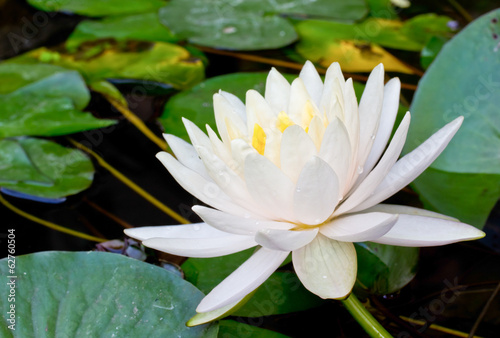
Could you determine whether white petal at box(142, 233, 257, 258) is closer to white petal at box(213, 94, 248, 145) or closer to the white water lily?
the white water lily

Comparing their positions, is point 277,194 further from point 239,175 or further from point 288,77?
point 288,77

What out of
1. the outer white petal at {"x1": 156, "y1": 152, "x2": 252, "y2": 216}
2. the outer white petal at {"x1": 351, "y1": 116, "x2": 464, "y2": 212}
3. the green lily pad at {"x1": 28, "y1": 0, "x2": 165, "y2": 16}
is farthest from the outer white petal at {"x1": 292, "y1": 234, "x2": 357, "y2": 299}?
the green lily pad at {"x1": 28, "y1": 0, "x2": 165, "y2": 16}

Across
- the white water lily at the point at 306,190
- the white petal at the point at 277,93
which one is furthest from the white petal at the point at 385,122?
the white petal at the point at 277,93

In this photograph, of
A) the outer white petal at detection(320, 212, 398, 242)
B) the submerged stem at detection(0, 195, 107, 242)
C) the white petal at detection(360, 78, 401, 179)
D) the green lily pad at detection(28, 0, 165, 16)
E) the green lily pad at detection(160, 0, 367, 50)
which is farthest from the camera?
the green lily pad at detection(28, 0, 165, 16)

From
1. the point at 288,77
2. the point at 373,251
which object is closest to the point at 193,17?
the point at 288,77

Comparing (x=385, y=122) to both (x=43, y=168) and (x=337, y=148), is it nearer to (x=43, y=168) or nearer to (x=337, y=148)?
(x=337, y=148)

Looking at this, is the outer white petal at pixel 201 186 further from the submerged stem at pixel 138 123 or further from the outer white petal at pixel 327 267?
the submerged stem at pixel 138 123

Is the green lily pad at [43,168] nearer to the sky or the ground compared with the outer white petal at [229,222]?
nearer to the ground
